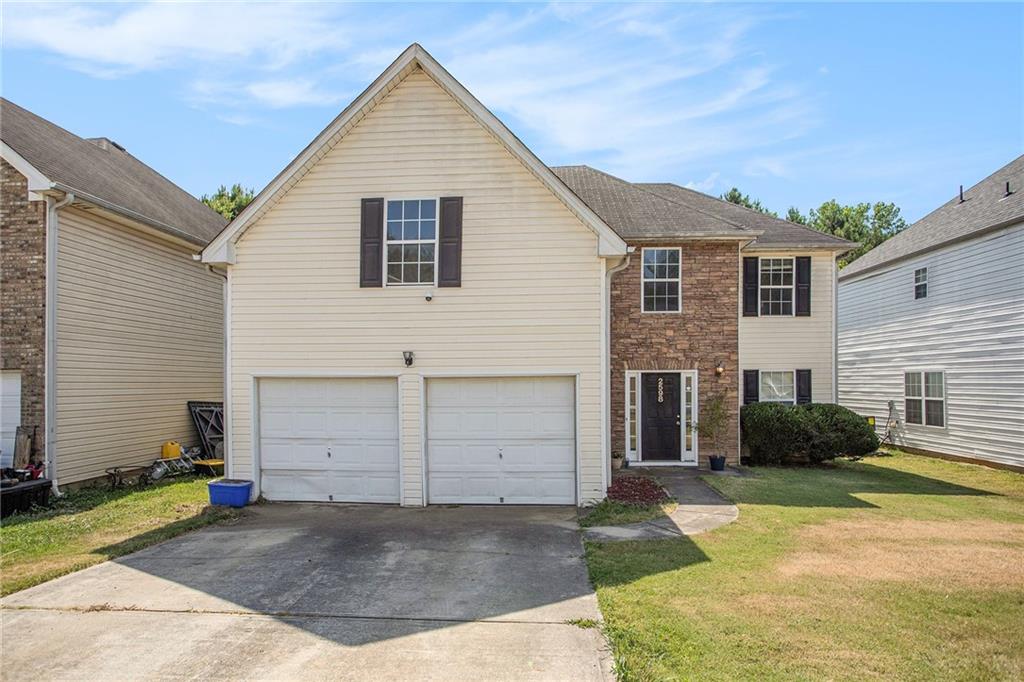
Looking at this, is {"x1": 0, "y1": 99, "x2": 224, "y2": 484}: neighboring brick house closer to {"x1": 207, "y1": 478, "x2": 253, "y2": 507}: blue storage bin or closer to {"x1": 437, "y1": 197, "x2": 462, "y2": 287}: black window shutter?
{"x1": 207, "y1": 478, "x2": 253, "y2": 507}: blue storage bin

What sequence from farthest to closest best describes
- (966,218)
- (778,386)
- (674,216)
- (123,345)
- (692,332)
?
1. (966,218)
2. (778,386)
3. (674,216)
4. (692,332)
5. (123,345)

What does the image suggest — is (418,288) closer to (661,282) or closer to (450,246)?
(450,246)

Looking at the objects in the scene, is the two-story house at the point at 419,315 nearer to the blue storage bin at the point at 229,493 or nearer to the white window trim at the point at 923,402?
the blue storage bin at the point at 229,493

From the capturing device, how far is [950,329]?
1625cm

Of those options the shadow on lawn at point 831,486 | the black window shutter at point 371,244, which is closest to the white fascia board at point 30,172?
the black window shutter at point 371,244

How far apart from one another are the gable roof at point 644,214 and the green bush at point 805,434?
4.31 metres

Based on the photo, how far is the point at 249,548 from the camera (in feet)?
27.6

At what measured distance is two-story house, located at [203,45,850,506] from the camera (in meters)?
10.8

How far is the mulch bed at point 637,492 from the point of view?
10.6 m

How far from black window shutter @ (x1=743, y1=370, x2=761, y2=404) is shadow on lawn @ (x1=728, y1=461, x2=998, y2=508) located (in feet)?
→ 6.81

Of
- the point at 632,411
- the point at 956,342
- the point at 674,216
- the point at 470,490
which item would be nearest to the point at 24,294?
the point at 470,490

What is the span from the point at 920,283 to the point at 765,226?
5.12 m

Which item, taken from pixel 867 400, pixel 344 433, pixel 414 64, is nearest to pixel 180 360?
pixel 344 433

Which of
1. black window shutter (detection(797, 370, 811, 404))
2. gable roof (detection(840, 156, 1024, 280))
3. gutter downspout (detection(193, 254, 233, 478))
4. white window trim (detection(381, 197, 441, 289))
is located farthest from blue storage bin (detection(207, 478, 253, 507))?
Result: gable roof (detection(840, 156, 1024, 280))
